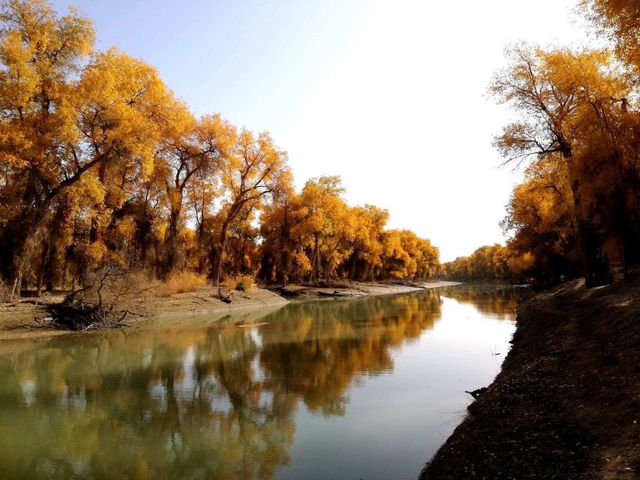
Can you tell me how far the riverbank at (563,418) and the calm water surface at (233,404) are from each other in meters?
0.91

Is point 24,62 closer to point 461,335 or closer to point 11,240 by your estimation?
point 11,240

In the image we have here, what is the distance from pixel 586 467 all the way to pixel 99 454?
7179 millimetres

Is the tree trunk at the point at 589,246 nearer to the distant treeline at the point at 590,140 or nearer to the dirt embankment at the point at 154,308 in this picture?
the distant treeline at the point at 590,140

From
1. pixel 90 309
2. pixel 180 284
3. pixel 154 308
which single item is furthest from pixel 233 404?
pixel 180 284

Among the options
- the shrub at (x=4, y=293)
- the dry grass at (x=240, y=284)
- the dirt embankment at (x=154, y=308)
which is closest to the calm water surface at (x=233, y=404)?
the dirt embankment at (x=154, y=308)

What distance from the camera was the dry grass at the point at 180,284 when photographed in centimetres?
2948

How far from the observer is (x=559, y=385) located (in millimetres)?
7852

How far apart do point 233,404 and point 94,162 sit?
60.0ft

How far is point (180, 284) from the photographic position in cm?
3122

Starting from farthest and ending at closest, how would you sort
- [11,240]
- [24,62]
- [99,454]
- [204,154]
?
[204,154]
[11,240]
[24,62]
[99,454]

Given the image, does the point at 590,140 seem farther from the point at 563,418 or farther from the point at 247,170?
the point at 247,170

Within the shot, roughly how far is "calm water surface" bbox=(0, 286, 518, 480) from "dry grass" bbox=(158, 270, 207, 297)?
9450mm

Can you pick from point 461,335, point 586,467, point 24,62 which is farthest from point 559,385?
point 24,62

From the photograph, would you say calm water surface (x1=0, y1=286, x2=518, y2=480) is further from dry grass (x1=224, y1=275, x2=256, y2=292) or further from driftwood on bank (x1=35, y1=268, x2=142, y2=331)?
dry grass (x1=224, y1=275, x2=256, y2=292)
